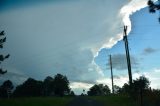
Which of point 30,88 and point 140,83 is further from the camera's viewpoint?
point 30,88

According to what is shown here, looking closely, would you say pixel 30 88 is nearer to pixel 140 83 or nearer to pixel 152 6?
pixel 140 83

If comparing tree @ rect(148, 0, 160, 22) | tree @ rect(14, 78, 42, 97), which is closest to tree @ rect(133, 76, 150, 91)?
tree @ rect(148, 0, 160, 22)

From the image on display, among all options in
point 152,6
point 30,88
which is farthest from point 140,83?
point 30,88

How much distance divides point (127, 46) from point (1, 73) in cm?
2992

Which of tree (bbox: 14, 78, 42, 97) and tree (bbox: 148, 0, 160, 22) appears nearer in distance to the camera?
tree (bbox: 148, 0, 160, 22)

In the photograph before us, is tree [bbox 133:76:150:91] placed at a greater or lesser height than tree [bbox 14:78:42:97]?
lesser

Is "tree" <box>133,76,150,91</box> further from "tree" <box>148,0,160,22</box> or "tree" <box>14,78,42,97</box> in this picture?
"tree" <box>14,78,42,97</box>

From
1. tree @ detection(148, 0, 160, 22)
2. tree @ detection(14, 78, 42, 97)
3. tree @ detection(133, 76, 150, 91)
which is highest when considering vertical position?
tree @ detection(14, 78, 42, 97)

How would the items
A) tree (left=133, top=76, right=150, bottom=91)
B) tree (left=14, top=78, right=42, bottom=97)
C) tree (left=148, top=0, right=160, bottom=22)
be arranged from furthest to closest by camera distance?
tree (left=14, top=78, right=42, bottom=97), tree (left=133, top=76, right=150, bottom=91), tree (left=148, top=0, right=160, bottom=22)

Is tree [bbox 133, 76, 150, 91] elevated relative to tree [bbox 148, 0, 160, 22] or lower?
lower

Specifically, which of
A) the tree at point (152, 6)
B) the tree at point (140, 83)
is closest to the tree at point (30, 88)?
the tree at point (140, 83)

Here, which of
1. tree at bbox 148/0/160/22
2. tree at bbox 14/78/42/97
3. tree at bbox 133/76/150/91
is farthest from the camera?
tree at bbox 14/78/42/97

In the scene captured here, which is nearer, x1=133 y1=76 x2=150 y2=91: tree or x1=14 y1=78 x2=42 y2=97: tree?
x1=133 y1=76 x2=150 y2=91: tree

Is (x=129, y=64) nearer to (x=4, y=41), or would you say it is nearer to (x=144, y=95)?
(x=144, y=95)
